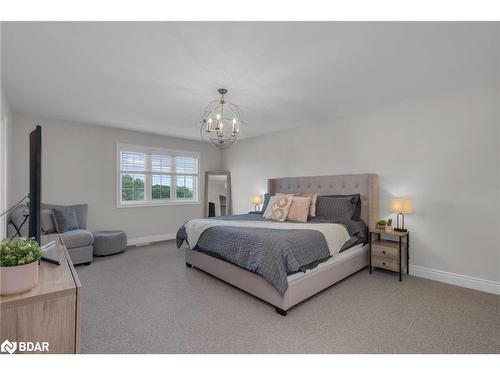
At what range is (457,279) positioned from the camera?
9.39 ft

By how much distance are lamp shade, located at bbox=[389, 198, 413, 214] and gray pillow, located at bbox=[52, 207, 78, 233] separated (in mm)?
4794

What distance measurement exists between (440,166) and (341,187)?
51.5 inches

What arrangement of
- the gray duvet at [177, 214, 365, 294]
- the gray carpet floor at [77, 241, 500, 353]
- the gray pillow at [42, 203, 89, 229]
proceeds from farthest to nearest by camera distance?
the gray pillow at [42, 203, 89, 229] < the gray duvet at [177, 214, 365, 294] < the gray carpet floor at [77, 241, 500, 353]

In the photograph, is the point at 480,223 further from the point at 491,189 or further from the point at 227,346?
the point at 227,346

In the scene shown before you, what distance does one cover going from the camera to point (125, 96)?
10.1 feet

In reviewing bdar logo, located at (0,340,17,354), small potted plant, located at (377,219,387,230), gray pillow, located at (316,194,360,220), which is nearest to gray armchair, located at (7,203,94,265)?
bdar logo, located at (0,340,17,354)

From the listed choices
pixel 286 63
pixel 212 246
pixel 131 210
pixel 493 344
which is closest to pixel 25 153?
pixel 131 210

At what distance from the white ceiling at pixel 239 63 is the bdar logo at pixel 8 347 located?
1956 mm

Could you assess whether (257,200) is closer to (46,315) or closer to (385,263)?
(385,263)

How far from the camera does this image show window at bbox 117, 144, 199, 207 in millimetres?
4867

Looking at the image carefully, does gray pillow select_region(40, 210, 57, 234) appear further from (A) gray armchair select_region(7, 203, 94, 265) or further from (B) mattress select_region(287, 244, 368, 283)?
(B) mattress select_region(287, 244, 368, 283)

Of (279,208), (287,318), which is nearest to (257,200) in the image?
(279,208)

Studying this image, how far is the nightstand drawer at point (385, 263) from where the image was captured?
3.03 m
